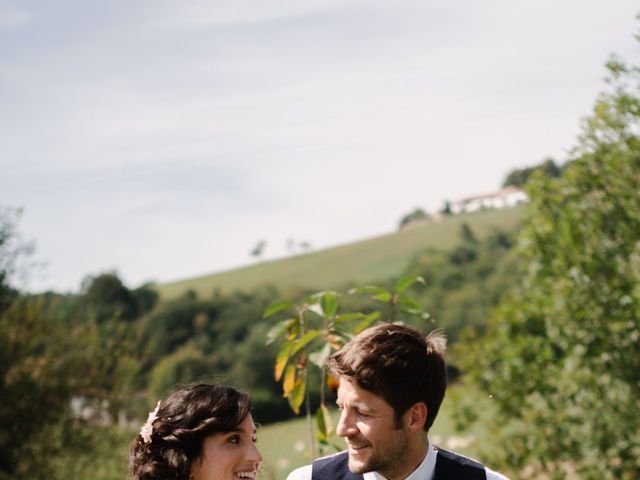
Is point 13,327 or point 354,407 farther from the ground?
point 354,407

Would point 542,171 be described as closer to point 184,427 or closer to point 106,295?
point 184,427

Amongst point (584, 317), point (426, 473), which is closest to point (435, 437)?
point (584, 317)

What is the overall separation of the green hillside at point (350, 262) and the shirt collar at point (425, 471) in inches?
1931

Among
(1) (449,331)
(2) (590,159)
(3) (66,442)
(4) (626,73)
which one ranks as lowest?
(1) (449,331)

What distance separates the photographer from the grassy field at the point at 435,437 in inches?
119

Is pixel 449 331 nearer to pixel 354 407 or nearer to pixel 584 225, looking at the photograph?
pixel 584 225

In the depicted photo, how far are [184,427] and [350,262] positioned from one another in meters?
58.0

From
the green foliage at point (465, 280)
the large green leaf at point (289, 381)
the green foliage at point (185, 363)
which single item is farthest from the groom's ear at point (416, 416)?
the green foliage at point (185, 363)

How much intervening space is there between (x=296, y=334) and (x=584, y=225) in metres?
4.17

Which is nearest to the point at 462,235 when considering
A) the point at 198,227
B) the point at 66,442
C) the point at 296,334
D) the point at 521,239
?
the point at 198,227

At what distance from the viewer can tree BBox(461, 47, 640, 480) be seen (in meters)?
6.39

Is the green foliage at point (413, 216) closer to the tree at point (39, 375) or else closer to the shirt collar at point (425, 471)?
the tree at point (39, 375)

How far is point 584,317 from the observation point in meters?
7.04

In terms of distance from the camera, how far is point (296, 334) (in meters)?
3.68
